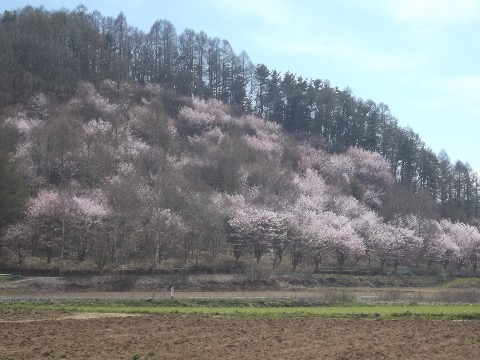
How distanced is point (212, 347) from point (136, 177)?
4693 centimetres

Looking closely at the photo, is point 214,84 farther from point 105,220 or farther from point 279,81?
point 105,220

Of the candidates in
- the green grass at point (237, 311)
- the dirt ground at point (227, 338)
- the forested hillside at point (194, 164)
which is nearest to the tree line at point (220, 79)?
the forested hillside at point (194, 164)

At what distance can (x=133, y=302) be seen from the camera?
3481 centimetres

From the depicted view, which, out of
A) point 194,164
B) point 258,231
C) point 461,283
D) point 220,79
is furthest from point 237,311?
point 220,79

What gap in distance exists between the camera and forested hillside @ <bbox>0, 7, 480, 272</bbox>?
5469 cm

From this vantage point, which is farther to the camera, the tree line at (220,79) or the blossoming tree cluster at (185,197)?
the tree line at (220,79)

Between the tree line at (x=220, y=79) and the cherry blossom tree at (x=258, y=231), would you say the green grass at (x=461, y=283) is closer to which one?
the cherry blossom tree at (x=258, y=231)

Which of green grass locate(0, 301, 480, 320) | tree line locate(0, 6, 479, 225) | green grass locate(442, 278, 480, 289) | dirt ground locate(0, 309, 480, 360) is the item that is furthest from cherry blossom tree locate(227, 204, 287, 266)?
tree line locate(0, 6, 479, 225)

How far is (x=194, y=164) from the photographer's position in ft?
251

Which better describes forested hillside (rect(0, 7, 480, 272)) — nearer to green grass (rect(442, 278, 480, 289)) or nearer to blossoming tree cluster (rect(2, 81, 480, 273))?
blossoming tree cluster (rect(2, 81, 480, 273))

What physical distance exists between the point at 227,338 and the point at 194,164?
187 ft

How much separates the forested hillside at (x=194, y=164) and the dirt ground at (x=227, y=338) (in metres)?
26.8

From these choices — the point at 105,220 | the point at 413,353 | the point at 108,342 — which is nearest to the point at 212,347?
the point at 108,342

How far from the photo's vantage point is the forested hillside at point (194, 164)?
179 feet
